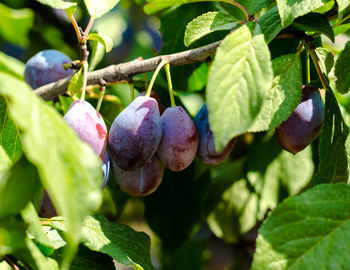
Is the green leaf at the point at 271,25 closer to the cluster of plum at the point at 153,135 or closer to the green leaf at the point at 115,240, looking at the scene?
the cluster of plum at the point at 153,135

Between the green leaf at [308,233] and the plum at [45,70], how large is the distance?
56 cm

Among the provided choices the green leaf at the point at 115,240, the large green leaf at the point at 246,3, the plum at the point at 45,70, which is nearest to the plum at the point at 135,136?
the green leaf at the point at 115,240

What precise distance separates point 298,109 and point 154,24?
1.57 m

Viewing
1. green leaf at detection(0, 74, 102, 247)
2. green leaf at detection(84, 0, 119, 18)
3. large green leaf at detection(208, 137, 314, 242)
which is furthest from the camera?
large green leaf at detection(208, 137, 314, 242)

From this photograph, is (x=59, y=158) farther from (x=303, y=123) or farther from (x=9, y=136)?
(x=303, y=123)

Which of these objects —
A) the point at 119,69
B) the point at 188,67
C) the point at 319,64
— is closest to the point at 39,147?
the point at 119,69

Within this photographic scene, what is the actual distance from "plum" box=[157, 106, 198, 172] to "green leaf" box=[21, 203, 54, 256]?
224 millimetres

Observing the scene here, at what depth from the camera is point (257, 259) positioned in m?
0.54

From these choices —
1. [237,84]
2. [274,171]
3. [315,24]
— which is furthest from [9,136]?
[274,171]

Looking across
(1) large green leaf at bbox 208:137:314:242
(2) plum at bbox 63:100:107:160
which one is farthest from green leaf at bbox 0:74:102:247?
(1) large green leaf at bbox 208:137:314:242

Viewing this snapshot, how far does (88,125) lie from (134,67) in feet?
0.54

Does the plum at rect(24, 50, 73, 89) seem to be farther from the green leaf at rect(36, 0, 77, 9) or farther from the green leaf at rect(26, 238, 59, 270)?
the green leaf at rect(26, 238, 59, 270)

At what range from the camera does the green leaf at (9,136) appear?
0.69m

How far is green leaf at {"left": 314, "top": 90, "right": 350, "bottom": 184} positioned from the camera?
705mm
